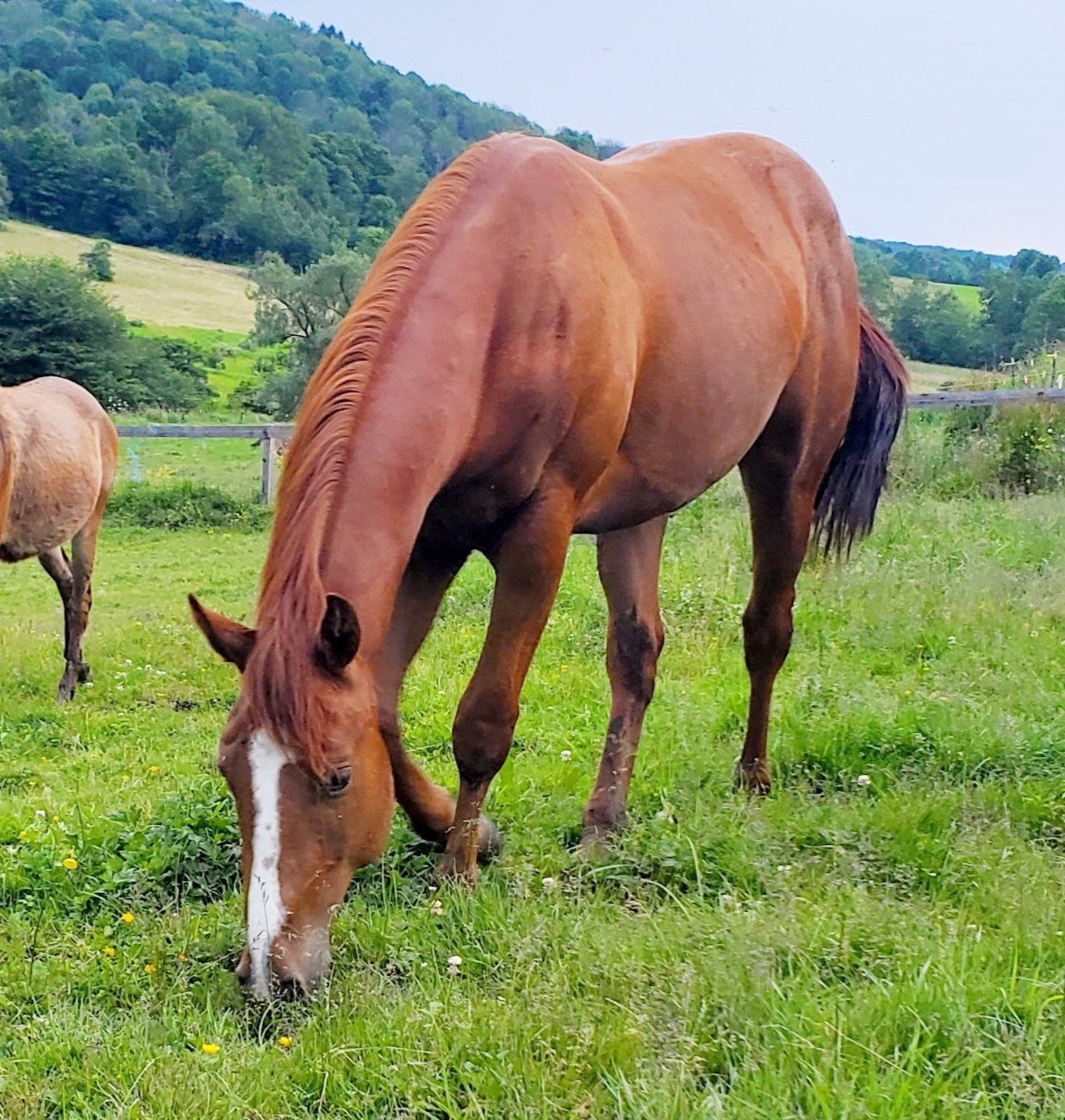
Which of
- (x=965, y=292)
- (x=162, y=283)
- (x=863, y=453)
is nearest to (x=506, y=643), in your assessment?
(x=863, y=453)

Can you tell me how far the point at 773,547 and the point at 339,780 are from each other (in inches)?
99.6

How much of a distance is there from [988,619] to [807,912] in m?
3.41

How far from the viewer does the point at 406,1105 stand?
80.5 inches

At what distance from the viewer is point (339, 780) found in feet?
7.92

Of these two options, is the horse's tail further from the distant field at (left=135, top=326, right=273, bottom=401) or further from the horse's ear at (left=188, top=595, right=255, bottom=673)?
the distant field at (left=135, top=326, right=273, bottom=401)

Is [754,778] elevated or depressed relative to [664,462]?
depressed

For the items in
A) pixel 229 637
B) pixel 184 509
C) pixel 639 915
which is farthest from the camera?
pixel 184 509

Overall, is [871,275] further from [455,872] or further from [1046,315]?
[1046,315]

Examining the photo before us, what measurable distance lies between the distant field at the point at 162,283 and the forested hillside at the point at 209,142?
247 cm

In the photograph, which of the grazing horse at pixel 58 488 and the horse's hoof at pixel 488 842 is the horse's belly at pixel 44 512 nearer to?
the grazing horse at pixel 58 488

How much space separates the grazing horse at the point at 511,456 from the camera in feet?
7.85

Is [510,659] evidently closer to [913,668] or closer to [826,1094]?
[826,1094]

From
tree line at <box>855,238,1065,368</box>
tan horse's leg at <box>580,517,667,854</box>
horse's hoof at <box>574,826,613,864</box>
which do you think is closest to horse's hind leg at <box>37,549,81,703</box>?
tan horse's leg at <box>580,517,667,854</box>

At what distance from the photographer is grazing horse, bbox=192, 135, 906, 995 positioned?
2.39 metres
